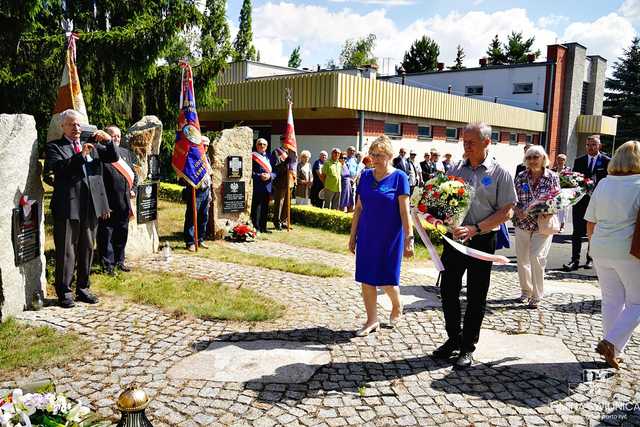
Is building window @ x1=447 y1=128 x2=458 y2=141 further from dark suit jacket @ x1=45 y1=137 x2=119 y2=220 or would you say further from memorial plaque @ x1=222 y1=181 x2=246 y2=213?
dark suit jacket @ x1=45 y1=137 x2=119 y2=220

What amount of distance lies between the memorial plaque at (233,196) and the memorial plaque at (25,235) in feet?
15.6

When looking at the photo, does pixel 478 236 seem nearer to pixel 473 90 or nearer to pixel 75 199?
pixel 75 199

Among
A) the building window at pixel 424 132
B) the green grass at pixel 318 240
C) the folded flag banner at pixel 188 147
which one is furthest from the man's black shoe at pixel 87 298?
the building window at pixel 424 132

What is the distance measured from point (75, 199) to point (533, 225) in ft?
17.7

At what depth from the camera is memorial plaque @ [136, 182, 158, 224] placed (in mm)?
8414

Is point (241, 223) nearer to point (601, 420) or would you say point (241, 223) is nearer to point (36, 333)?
point (36, 333)

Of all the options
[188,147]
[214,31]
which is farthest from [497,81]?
[188,147]

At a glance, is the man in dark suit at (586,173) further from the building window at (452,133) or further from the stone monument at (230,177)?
the building window at (452,133)

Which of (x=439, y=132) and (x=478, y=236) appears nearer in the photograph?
(x=478, y=236)

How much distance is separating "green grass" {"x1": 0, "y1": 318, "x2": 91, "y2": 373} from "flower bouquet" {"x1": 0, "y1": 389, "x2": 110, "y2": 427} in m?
2.22

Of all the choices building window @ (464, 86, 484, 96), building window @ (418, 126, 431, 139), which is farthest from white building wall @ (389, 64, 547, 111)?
building window @ (418, 126, 431, 139)

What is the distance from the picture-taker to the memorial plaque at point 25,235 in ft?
17.7

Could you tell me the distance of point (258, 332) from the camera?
5281 mm

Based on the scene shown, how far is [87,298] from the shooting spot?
19.5 ft
